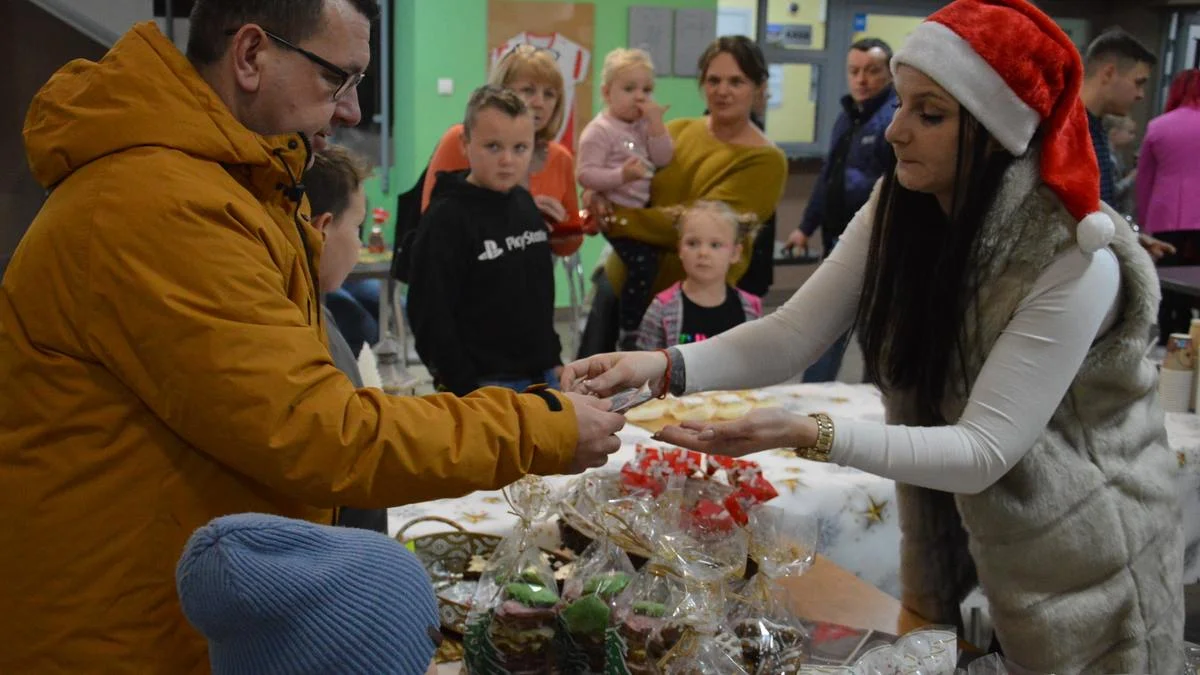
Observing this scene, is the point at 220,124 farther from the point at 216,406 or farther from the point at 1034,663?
the point at 1034,663

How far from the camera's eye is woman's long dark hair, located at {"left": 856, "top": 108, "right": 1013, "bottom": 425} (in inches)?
69.8

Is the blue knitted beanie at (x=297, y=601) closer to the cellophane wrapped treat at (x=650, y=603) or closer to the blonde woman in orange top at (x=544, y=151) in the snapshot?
the cellophane wrapped treat at (x=650, y=603)

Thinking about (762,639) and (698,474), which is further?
(698,474)

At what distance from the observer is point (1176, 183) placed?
629cm

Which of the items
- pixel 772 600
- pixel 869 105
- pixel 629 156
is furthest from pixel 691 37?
pixel 772 600

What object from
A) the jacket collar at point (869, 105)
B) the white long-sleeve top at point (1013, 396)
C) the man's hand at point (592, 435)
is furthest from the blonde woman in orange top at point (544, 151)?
the man's hand at point (592, 435)

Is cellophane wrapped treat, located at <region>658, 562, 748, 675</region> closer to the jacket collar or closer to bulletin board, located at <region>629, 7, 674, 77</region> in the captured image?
the jacket collar

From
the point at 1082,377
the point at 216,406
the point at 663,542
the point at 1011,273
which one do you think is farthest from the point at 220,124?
the point at 1082,377

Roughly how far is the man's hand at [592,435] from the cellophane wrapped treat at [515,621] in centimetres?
19

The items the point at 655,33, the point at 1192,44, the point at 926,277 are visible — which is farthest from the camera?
Result: the point at 1192,44

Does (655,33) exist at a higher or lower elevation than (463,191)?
higher

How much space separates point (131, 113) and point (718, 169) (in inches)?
124

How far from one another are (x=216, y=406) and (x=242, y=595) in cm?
28

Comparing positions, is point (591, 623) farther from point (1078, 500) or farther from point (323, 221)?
point (323, 221)
